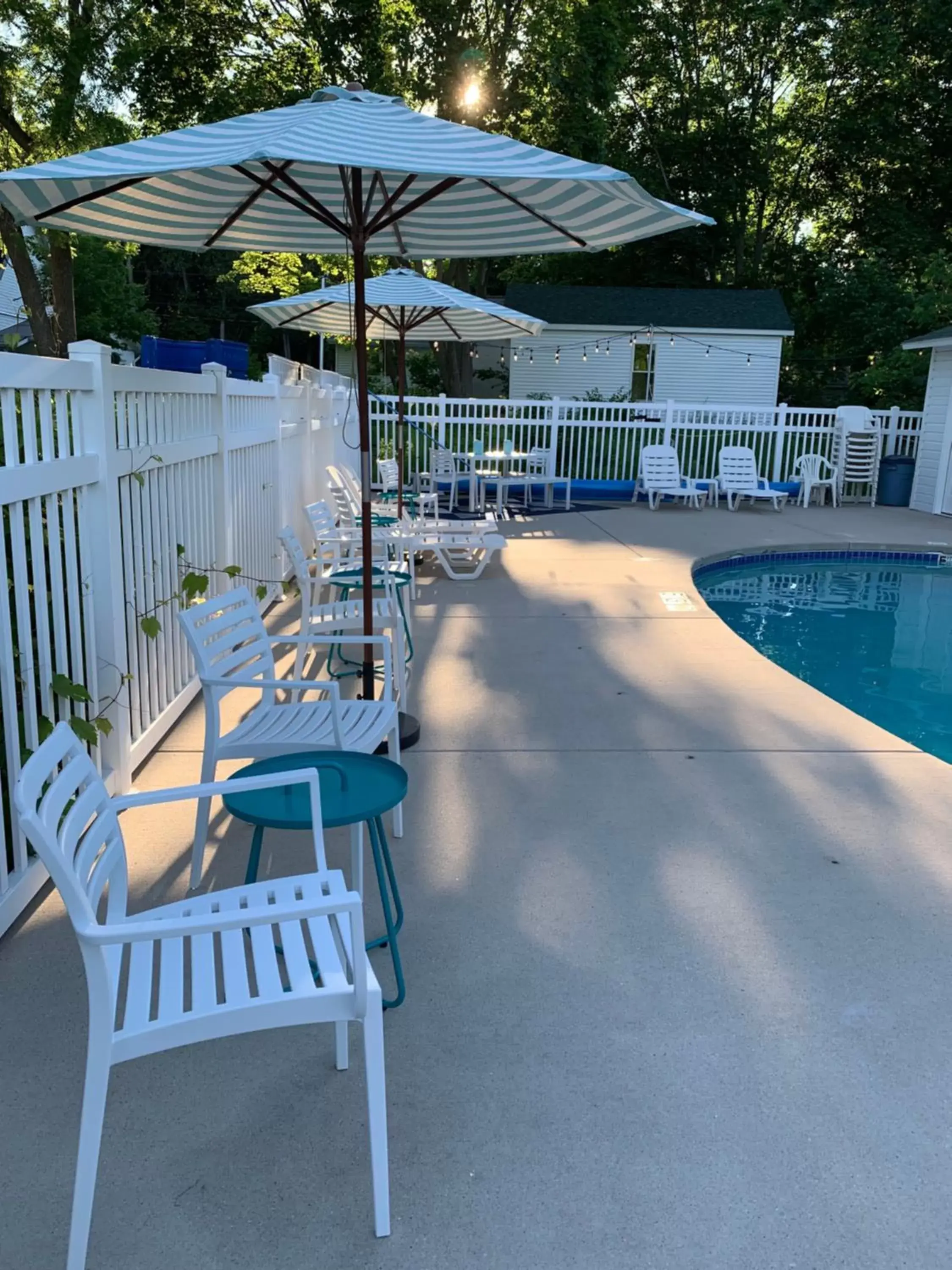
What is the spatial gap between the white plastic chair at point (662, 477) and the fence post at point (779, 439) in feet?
6.80

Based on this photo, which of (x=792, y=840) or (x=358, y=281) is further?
(x=358, y=281)

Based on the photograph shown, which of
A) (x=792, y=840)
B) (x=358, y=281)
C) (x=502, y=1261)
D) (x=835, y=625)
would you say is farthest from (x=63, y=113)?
(x=502, y=1261)

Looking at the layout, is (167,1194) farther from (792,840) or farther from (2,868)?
(792,840)

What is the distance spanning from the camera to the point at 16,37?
882 cm

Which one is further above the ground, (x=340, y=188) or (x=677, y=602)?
(x=340, y=188)

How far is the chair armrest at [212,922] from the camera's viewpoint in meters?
1.57

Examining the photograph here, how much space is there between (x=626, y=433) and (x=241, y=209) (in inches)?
467

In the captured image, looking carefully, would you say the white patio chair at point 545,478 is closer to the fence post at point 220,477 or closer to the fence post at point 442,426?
the fence post at point 442,426

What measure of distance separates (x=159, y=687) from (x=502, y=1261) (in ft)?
9.67

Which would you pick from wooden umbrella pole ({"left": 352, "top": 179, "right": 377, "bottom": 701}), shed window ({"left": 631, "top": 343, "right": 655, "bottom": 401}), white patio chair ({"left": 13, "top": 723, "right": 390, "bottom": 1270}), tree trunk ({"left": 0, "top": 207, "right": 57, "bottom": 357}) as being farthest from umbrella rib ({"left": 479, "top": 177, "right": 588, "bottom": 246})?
shed window ({"left": 631, "top": 343, "right": 655, "bottom": 401})

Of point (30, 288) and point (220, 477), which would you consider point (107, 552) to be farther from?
point (30, 288)

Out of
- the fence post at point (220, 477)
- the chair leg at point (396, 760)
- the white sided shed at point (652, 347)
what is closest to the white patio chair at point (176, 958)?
the chair leg at point (396, 760)

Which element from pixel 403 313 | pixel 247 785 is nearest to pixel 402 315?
pixel 403 313

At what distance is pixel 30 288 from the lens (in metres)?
9.91
